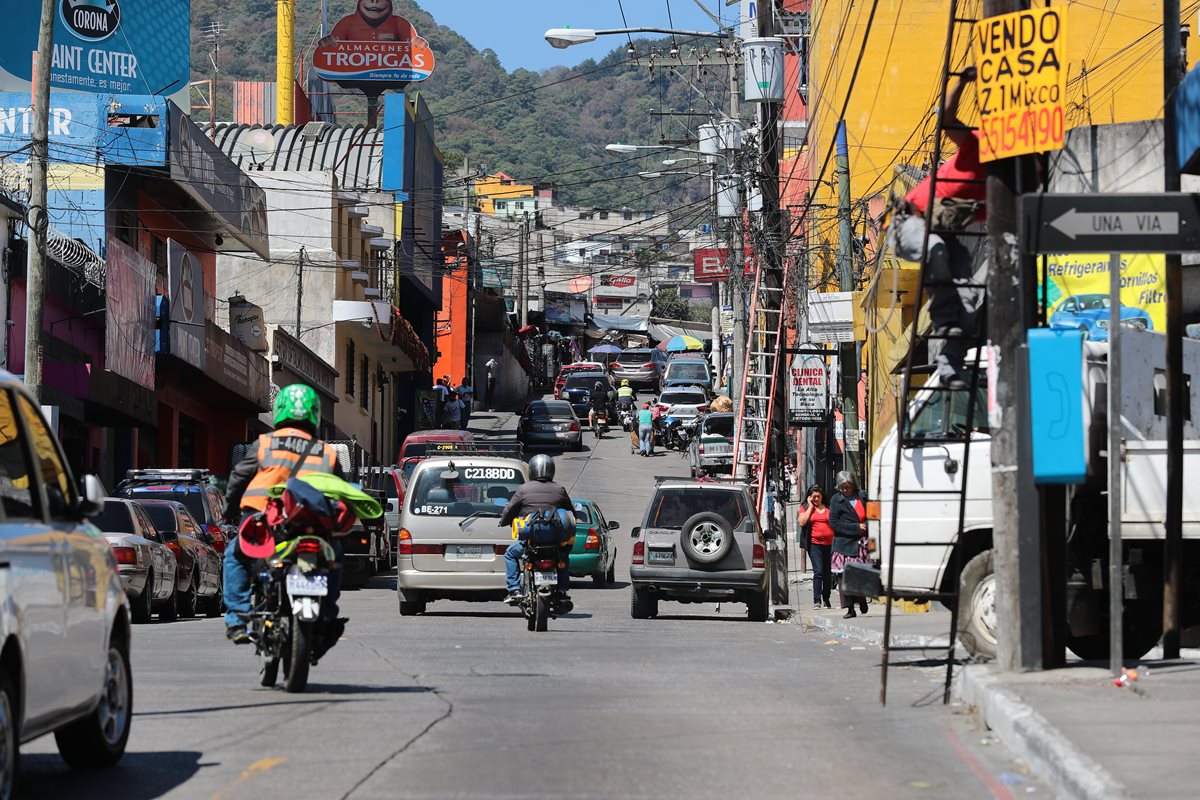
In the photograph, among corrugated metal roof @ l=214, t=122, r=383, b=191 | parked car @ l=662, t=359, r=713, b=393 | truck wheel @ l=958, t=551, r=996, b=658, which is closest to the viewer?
truck wheel @ l=958, t=551, r=996, b=658

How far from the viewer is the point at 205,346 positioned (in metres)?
37.1

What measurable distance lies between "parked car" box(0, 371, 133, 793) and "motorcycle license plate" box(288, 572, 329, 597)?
186 centimetres

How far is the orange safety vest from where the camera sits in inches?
435

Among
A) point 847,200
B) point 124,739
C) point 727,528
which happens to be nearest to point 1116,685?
point 124,739

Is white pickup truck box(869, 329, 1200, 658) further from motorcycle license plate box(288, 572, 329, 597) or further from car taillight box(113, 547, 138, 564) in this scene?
car taillight box(113, 547, 138, 564)

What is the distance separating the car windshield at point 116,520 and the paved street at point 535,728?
4955 millimetres

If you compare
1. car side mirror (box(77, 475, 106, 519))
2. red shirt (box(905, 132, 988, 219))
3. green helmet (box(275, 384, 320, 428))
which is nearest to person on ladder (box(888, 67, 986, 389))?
red shirt (box(905, 132, 988, 219))

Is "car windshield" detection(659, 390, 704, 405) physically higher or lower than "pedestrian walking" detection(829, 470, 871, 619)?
higher

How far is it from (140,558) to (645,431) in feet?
124

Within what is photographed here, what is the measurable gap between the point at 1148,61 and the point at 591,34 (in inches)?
405

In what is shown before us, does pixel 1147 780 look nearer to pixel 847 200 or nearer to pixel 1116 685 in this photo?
pixel 1116 685

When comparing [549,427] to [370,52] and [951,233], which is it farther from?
[951,233]

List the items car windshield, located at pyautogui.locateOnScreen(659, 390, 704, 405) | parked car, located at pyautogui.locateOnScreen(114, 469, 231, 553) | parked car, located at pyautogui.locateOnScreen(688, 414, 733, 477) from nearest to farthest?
1. parked car, located at pyautogui.locateOnScreen(114, 469, 231, 553)
2. parked car, located at pyautogui.locateOnScreen(688, 414, 733, 477)
3. car windshield, located at pyautogui.locateOnScreen(659, 390, 704, 405)

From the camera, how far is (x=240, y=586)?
36.0 ft
